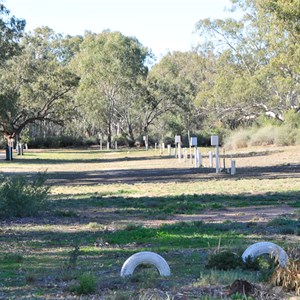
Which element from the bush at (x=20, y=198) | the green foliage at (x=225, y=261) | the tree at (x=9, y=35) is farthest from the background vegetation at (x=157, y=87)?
the green foliage at (x=225, y=261)

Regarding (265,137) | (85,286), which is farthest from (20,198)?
(265,137)

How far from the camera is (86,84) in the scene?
90750 millimetres

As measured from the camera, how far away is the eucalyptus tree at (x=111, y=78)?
88562 millimetres

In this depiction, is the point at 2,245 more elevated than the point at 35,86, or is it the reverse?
the point at 35,86

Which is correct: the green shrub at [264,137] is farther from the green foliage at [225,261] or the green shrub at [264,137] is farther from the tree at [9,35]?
the green foliage at [225,261]

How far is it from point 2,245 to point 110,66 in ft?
249

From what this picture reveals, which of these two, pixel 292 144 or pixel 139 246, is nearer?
pixel 139 246

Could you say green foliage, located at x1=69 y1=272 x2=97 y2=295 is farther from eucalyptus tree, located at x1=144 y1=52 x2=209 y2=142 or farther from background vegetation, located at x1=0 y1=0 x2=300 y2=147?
eucalyptus tree, located at x1=144 y1=52 x2=209 y2=142

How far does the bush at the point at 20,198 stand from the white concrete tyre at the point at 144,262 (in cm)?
886

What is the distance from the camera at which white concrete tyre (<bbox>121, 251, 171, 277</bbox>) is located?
9734 millimetres

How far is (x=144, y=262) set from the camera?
32.3 ft

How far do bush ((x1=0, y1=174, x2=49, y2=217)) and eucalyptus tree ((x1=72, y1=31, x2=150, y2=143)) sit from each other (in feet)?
220

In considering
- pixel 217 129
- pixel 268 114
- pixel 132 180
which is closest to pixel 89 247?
pixel 132 180

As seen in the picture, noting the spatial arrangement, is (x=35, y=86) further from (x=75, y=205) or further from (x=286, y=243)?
(x=286, y=243)
